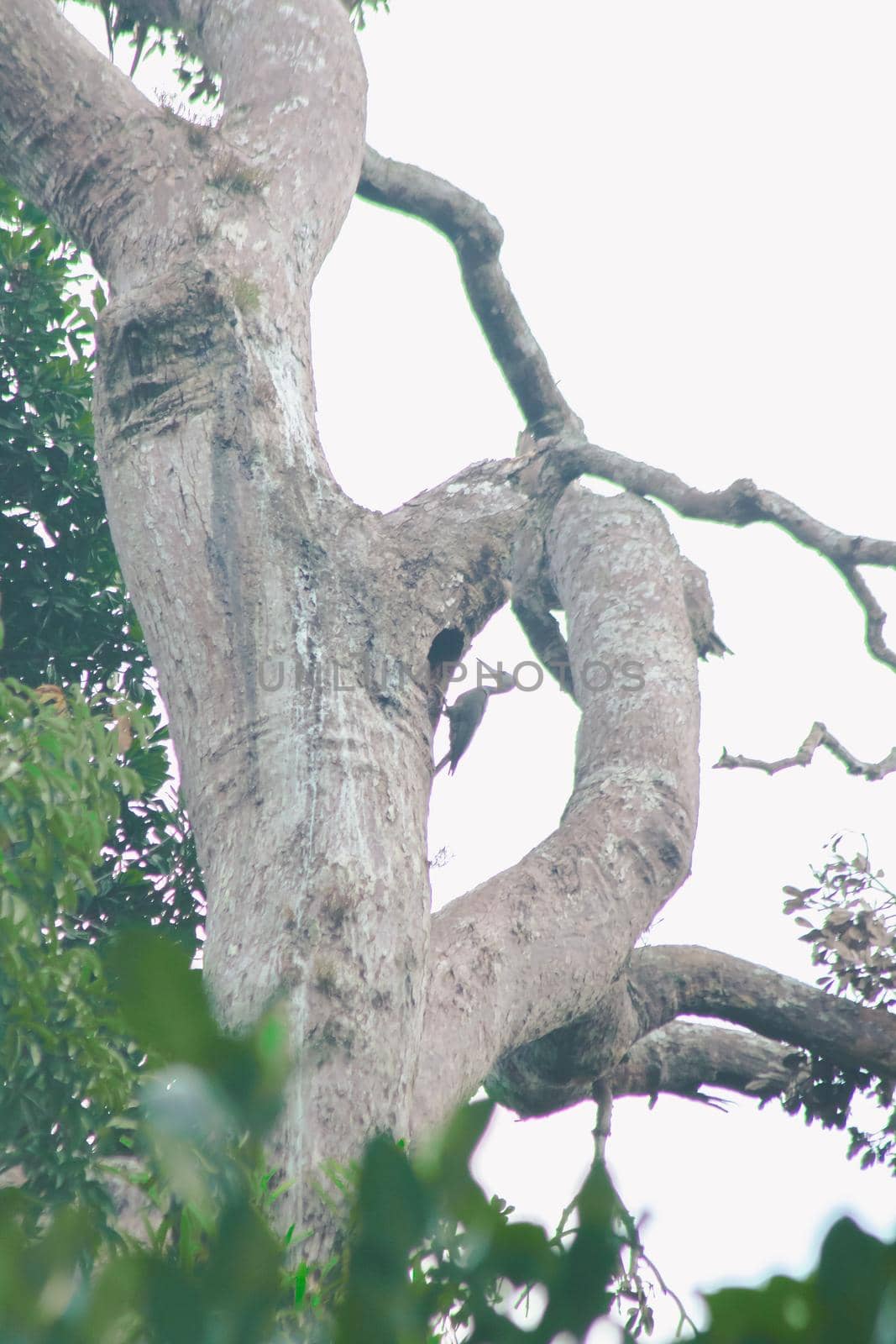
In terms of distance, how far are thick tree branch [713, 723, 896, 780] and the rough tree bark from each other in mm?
461

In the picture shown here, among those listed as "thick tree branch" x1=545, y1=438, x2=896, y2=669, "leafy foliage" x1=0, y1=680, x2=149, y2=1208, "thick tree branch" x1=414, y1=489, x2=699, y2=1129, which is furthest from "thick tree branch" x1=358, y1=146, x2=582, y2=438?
"leafy foliage" x1=0, y1=680, x2=149, y2=1208

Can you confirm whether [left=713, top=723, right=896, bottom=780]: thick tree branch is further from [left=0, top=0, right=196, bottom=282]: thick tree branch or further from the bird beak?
[left=0, top=0, right=196, bottom=282]: thick tree branch

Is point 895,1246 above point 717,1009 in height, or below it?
below

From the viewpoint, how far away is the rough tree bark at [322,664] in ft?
9.00

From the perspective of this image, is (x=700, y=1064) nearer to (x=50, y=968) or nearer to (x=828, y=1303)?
(x=50, y=968)

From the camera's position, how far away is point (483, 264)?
261 inches

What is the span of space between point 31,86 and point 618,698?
2684 millimetres

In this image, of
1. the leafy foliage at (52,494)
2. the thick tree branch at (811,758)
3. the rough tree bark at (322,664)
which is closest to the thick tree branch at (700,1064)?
the rough tree bark at (322,664)

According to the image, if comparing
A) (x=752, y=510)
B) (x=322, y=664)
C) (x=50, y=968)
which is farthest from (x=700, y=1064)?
(x=50, y=968)

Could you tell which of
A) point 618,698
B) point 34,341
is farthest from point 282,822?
point 34,341

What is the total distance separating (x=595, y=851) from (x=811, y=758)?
145cm

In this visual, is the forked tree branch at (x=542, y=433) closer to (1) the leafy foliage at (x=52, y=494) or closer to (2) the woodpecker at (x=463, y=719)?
(2) the woodpecker at (x=463, y=719)

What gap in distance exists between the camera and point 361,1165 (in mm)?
610

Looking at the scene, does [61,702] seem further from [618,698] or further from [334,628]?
[618,698]
